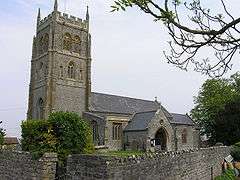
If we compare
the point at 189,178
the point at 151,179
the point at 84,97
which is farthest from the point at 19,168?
the point at 84,97

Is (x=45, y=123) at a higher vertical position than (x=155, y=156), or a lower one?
higher

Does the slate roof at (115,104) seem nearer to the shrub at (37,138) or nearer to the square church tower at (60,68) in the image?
the square church tower at (60,68)

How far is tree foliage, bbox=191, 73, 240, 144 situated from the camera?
46.6 metres

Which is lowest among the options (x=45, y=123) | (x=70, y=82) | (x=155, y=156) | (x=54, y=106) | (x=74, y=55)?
(x=155, y=156)

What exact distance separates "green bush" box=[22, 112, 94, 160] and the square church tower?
31.9 metres

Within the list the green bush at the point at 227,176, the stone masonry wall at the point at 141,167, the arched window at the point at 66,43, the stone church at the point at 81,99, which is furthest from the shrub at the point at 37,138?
the arched window at the point at 66,43

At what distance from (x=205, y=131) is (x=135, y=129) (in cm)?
1816

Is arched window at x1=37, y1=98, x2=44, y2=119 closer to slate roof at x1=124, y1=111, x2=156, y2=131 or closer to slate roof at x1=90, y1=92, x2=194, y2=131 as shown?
slate roof at x1=90, y1=92, x2=194, y2=131

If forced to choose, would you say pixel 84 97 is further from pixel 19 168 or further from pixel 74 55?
pixel 19 168

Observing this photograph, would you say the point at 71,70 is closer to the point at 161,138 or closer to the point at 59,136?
the point at 161,138

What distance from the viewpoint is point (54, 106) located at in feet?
147

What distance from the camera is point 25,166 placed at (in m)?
11.6

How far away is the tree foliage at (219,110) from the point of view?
46.6 metres

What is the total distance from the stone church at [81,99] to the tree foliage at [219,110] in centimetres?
583
